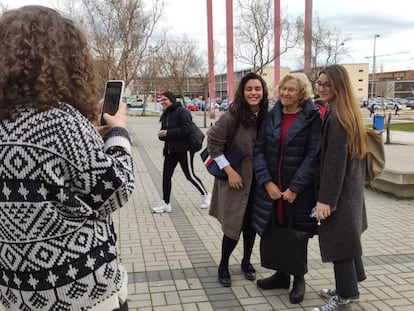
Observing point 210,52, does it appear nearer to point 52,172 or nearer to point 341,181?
point 341,181

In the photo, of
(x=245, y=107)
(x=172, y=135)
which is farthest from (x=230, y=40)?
(x=245, y=107)

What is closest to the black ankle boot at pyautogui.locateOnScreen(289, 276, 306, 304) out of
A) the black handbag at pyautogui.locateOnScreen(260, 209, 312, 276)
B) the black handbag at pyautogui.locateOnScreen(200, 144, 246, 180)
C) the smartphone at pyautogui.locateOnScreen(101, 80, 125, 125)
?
the black handbag at pyautogui.locateOnScreen(260, 209, 312, 276)

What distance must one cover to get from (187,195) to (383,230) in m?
3.28

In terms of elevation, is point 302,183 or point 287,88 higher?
point 287,88

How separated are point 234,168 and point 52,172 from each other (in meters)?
2.36

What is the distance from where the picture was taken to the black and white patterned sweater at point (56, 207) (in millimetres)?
1486

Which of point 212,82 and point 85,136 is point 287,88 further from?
point 212,82

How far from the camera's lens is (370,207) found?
6.79m

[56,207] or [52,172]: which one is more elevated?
[52,172]

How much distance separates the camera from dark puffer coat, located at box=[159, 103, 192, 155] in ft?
20.0

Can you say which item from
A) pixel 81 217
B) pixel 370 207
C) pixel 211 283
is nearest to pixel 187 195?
pixel 370 207

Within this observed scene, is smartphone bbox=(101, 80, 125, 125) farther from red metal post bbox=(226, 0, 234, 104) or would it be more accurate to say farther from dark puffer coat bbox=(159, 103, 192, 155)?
red metal post bbox=(226, 0, 234, 104)

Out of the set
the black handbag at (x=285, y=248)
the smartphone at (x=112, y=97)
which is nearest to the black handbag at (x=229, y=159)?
the black handbag at (x=285, y=248)

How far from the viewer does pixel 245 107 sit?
3.69m
